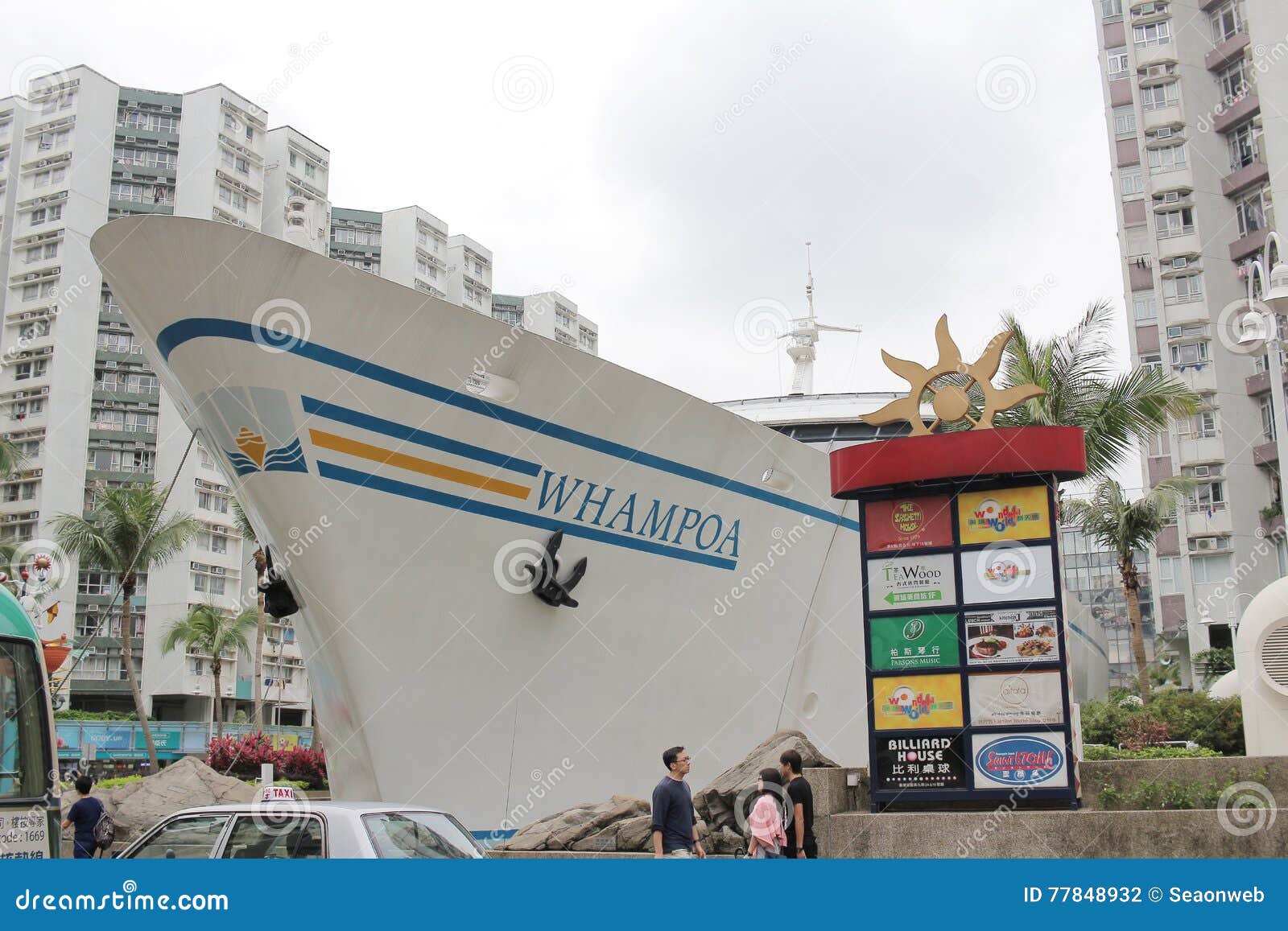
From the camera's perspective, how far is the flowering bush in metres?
23.2

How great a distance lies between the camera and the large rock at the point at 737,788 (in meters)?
9.87

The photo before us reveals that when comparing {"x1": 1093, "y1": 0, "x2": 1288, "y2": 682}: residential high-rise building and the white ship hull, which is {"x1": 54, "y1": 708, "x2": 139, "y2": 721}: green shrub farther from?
{"x1": 1093, "y1": 0, "x2": 1288, "y2": 682}: residential high-rise building

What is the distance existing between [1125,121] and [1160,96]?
5.80ft

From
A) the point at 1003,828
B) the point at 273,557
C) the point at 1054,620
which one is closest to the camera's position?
the point at 1003,828

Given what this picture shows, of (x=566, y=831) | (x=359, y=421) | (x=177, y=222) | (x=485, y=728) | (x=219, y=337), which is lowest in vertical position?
(x=566, y=831)

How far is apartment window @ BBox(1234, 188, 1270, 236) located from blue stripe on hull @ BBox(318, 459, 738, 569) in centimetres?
3358

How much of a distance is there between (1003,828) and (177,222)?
25.3 ft

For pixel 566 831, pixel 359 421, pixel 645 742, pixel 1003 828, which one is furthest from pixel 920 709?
pixel 359 421

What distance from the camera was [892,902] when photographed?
3375 millimetres

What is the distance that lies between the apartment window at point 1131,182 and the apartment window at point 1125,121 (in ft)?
4.51

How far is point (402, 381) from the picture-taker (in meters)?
10.1

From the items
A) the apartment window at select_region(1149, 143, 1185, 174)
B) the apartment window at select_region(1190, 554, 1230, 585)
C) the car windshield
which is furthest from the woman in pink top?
the apartment window at select_region(1149, 143, 1185, 174)

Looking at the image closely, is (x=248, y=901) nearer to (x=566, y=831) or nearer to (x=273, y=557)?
(x=566, y=831)

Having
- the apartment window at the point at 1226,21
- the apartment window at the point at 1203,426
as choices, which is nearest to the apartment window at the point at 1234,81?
the apartment window at the point at 1226,21
